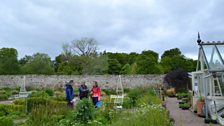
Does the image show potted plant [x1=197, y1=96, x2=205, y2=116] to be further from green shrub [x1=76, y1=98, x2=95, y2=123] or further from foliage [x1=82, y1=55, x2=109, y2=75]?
foliage [x1=82, y1=55, x2=109, y2=75]

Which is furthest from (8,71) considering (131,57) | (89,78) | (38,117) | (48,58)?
(38,117)

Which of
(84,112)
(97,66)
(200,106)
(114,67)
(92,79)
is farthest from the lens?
(114,67)

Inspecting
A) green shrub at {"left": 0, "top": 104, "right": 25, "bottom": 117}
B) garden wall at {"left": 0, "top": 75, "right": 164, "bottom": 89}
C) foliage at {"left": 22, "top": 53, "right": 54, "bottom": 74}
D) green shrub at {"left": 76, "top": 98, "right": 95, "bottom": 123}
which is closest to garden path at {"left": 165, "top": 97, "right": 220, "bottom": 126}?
green shrub at {"left": 76, "top": 98, "right": 95, "bottom": 123}

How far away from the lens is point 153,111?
6.07 m

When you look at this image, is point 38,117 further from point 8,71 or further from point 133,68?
point 8,71

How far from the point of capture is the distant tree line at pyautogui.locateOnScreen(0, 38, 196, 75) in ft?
117

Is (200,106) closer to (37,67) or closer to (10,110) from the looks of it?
(10,110)

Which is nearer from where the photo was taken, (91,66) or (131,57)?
(91,66)

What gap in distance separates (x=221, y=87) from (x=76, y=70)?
32.9 metres

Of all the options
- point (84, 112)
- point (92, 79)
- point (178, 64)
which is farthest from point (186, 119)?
point (178, 64)

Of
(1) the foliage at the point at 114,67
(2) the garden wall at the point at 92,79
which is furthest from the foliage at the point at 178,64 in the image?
(2) the garden wall at the point at 92,79

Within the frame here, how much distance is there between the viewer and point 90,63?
4131cm

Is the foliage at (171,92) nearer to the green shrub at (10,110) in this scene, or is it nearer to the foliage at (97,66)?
the green shrub at (10,110)

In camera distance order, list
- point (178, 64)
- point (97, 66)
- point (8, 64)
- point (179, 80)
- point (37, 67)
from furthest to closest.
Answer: point (37, 67), point (97, 66), point (8, 64), point (178, 64), point (179, 80)
